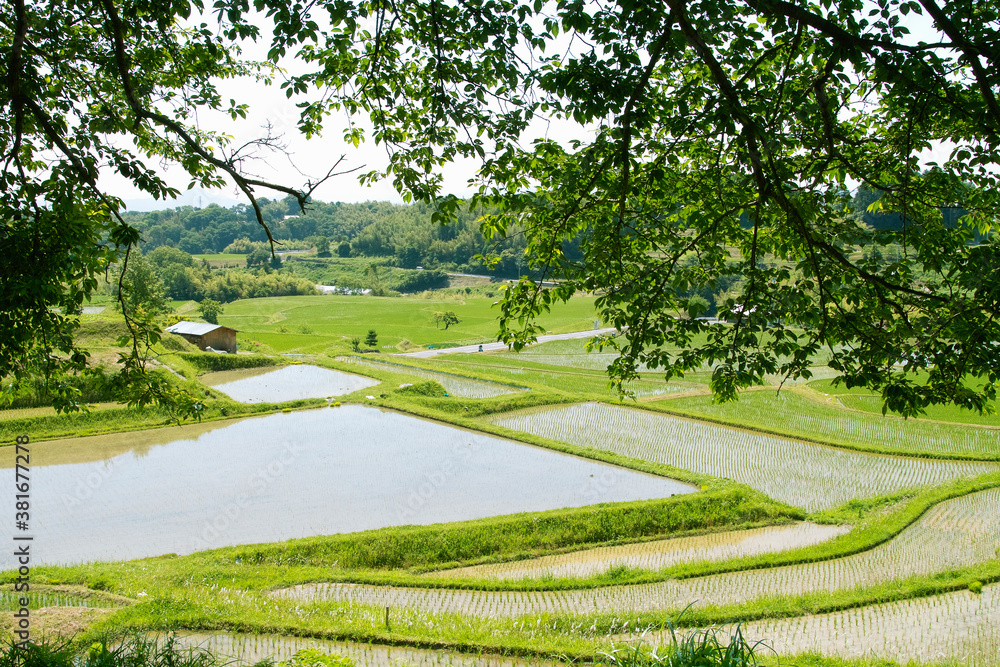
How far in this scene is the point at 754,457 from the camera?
1494 centimetres

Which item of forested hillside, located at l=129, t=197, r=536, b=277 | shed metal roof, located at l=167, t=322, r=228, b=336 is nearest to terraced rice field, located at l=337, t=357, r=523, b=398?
shed metal roof, located at l=167, t=322, r=228, b=336

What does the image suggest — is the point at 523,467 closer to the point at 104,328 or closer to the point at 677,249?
the point at 677,249

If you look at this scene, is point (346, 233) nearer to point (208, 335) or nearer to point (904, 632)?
point (208, 335)

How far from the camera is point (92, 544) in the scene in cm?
1013

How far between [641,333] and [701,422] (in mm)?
14281

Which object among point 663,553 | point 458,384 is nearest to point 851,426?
point 663,553

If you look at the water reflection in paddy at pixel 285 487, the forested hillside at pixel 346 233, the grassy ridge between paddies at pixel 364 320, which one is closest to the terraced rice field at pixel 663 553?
the water reflection in paddy at pixel 285 487

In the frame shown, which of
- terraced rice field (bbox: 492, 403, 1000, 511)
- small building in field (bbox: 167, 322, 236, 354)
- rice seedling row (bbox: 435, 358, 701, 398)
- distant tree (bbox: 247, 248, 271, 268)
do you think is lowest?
terraced rice field (bbox: 492, 403, 1000, 511)

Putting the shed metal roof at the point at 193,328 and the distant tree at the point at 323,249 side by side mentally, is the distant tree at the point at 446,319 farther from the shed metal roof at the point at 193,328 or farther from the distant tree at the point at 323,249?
the distant tree at the point at 323,249

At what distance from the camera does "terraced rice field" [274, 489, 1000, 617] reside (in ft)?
27.0

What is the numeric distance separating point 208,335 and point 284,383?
7108 millimetres

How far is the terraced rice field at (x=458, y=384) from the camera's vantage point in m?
22.5

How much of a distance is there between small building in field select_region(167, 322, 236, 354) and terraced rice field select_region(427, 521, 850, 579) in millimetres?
22043

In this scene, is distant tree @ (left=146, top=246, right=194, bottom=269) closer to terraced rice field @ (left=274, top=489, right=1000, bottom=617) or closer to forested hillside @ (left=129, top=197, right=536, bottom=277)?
forested hillside @ (left=129, top=197, right=536, bottom=277)
